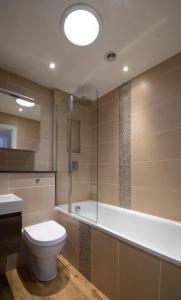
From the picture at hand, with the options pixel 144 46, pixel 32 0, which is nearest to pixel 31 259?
pixel 32 0

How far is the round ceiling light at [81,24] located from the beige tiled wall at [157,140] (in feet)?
3.05

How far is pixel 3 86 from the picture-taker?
2.08 m

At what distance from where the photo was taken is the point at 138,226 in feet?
6.66

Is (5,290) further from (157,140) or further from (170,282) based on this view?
(157,140)

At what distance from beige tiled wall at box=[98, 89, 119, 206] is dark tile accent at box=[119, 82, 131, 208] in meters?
0.08

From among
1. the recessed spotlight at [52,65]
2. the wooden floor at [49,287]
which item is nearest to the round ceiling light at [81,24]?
the recessed spotlight at [52,65]

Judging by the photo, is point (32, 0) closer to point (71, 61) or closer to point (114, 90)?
point (71, 61)

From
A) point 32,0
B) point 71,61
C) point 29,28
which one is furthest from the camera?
point 71,61

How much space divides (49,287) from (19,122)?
1.83 meters

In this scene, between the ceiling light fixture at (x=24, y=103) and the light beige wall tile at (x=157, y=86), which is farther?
the ceiling light fixture at (x=24, y=103)

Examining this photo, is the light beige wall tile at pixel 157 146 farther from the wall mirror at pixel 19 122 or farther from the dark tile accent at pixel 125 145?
the wall mirror at pixel 19 122

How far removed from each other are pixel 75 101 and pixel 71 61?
0.63 m

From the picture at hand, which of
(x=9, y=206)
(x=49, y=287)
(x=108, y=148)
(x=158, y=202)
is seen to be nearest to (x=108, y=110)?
(x=108, y=148)

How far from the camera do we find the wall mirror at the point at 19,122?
6.55 feet
